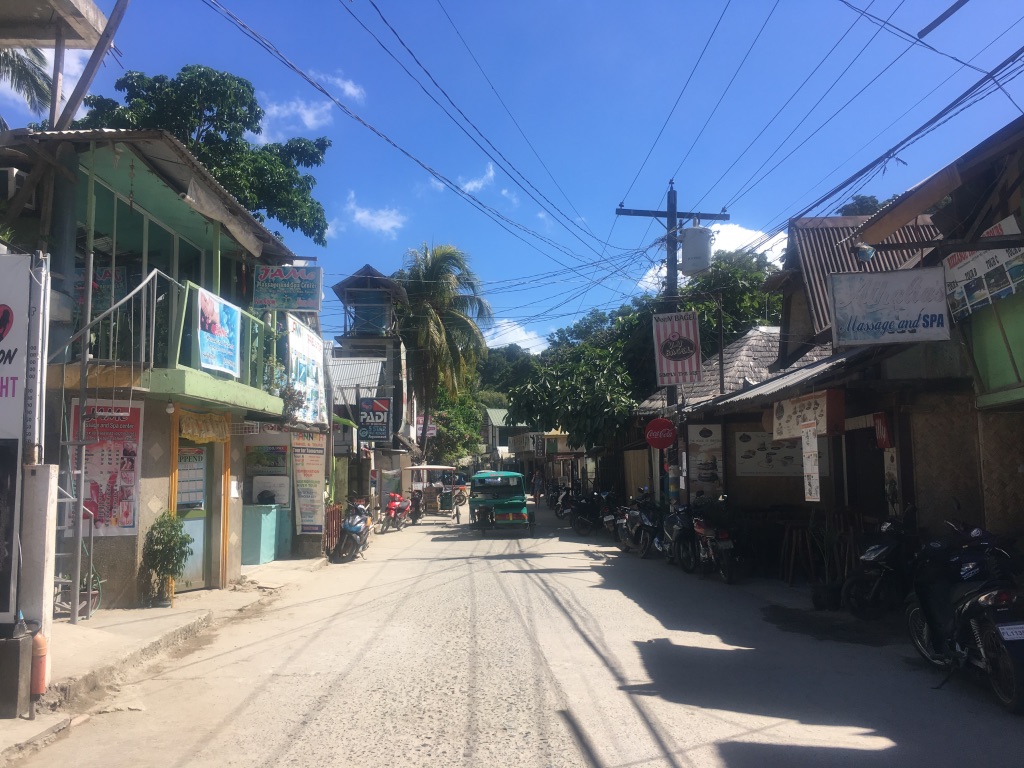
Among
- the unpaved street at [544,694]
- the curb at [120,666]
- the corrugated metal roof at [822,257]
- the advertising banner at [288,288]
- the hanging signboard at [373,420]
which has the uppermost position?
the corrugated metal roof at [822,257]

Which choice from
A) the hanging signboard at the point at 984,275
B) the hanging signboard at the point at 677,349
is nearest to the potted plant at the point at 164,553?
the hanging signboard at the point at 677,349

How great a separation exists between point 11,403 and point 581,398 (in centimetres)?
1812

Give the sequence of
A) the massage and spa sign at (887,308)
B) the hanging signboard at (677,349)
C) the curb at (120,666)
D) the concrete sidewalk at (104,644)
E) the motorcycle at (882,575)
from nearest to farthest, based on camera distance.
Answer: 1. the concrete sidewalk at (104,644)
2. the curb at (120,666)
3. the massage and spa sign at (887,308)
4. the motorcycle at (882,575)
5. the hanging signboard at (677,349)

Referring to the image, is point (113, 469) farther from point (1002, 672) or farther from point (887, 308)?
point (1002, 672)

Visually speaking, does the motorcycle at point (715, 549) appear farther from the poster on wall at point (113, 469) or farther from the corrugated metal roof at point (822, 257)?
the poster on wall at point (113, 469)

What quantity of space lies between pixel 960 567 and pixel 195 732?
6.44m

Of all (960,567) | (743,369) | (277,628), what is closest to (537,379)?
(743,369)

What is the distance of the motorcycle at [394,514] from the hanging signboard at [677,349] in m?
12.2

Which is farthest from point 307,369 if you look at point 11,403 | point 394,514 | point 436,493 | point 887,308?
point 436,493

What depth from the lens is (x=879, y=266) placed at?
16.8 m

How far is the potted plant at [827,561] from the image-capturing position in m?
10.4

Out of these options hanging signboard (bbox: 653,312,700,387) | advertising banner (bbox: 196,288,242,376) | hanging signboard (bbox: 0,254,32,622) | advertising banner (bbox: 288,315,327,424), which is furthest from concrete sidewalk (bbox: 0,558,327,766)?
hanging signboard (bbox: 653,312,700,387)

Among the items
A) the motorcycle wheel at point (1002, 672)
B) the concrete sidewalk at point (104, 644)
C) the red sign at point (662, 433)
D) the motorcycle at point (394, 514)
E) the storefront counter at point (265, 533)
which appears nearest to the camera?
the concrete sidewalk at point (104, 644)

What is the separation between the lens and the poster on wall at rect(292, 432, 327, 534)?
16938 mm
